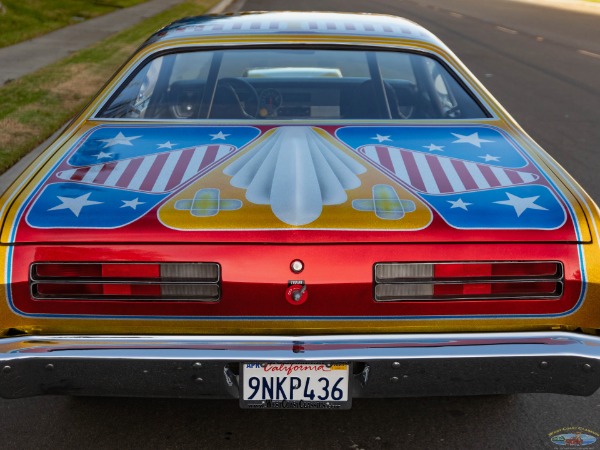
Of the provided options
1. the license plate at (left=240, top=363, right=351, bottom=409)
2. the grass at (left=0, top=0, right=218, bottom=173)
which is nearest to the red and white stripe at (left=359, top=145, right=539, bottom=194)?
the license plate at (left=240, top=363, right=351, bottom=409)

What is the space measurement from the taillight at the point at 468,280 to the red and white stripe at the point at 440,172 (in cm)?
30

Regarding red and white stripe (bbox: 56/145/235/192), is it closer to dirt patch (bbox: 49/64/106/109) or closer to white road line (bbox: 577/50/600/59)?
dirt patch (bbox: 49/64/106/109)

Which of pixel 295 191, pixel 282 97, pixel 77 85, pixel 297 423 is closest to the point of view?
pixel 295 191

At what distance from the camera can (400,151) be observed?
3254 mm

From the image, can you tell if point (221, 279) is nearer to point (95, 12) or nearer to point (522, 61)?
point (522, 61)

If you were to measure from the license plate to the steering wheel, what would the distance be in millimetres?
1724

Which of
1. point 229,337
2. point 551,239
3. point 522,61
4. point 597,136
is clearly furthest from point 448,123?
point 522,61

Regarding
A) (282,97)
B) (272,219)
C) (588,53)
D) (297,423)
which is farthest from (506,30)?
(272,219)

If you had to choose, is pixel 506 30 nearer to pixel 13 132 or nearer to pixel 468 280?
pixel 13 132

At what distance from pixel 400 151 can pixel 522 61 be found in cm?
1325

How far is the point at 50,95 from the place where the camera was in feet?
33.1

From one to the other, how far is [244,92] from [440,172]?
58.6 inches

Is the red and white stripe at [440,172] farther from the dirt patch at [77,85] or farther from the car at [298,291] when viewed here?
the dirt patch at [77,85]

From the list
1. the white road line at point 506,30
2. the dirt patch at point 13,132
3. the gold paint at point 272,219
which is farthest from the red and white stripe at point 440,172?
the white road line at point 506,30
